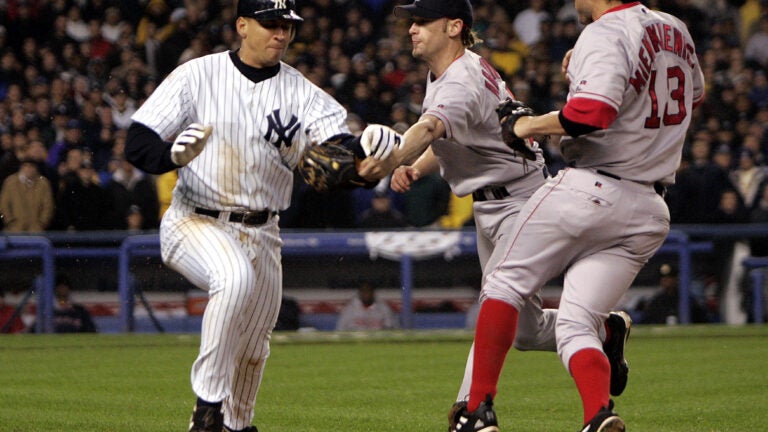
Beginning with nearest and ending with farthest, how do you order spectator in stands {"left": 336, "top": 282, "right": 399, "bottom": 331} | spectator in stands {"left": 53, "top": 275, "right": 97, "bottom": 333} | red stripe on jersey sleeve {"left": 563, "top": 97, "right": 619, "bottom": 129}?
red stripe on jersey sleeve {"left": 563, "top": 97, "right": 619, "bottom": 129} → spectator in stands {"left": 53, "top": 275, "right": 97, "bottom": 333} → spectator in stands {"left": 336, "top": 282, "right": 399, "bottom": 331}

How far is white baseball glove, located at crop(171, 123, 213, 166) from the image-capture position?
488 centimetres

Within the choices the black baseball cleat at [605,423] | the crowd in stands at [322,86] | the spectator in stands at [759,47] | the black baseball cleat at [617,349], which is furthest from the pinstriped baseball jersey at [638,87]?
the spectator in stands at [759,47]

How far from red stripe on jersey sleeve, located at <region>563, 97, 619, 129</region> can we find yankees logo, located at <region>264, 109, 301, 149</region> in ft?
4.47

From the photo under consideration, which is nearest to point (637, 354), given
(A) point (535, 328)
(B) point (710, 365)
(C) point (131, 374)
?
(B) point (710, 365)

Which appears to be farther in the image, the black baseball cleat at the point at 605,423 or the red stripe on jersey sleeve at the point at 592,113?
the red stripe on jersey sleeve at the point at 592,113

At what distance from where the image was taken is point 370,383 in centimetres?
845

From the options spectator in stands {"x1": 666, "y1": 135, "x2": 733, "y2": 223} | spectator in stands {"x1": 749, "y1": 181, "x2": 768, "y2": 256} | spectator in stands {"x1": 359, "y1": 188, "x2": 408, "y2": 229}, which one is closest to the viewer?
spectator in stands {"x1": 749, "y1": 181, "x2": 768, "y2": 256}

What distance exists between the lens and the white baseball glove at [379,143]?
5.04m

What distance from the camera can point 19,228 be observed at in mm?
12820

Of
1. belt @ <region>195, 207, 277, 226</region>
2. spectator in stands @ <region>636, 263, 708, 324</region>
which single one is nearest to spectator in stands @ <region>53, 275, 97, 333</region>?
spectator in stands @ <region>636, 263, 708, 324</region>

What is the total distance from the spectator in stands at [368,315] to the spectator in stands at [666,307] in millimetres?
2612

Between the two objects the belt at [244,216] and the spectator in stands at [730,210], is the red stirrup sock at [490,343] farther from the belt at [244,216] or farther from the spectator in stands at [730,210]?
the spectator in stands at [730,210]

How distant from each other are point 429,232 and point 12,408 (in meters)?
6.04

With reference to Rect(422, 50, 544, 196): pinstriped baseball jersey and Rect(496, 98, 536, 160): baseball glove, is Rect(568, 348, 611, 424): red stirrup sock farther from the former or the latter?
Rect(422, 50, 544, 196): pinstriped baseball jersey
